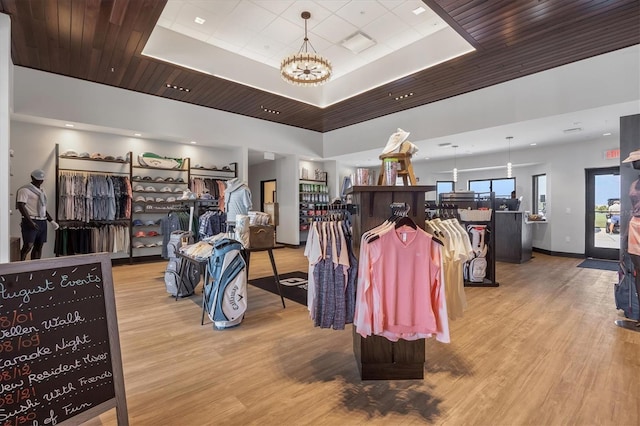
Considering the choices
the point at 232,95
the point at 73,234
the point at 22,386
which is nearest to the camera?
the point at 22,386

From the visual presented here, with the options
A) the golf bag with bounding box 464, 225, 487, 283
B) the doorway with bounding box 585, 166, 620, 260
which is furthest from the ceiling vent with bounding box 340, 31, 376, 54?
the doorway with bounding box 585, 166, 620, 260

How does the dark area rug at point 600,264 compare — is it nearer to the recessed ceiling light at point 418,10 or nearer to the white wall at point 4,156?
the recessed ceiling light at point 418,10

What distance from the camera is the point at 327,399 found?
2016 mm

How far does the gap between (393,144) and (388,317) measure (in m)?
1.32

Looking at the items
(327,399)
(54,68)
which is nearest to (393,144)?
(327,399)

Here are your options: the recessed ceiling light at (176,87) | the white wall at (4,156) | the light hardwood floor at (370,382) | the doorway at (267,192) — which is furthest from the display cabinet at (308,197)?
the white wall at (4,156)

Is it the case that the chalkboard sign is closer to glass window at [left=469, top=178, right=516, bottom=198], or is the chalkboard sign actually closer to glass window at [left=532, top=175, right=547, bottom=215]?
glass window at [left=469, top=178, right=516, bottom=198]

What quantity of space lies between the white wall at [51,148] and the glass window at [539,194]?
1073cm

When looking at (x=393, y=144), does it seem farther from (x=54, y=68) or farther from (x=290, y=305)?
(x=54, y=68)

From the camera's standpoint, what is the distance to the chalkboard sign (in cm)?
120

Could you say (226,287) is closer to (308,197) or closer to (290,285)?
(290,285)

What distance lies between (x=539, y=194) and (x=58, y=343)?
1135 centimetres

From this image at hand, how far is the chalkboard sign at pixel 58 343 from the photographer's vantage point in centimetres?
120

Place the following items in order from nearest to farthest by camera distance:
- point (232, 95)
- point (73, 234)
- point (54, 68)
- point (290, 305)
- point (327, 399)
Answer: point (327, 399)
point (290, 305)
point (54, 68)
point (73, 234)
point (232, 95)
